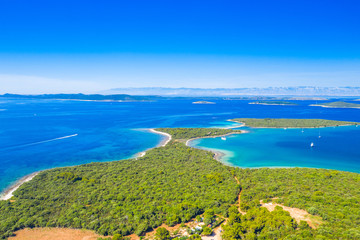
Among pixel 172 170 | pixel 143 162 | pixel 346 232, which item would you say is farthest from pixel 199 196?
pixel 143 162

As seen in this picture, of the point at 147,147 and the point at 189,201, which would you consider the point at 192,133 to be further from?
the point at 189,201

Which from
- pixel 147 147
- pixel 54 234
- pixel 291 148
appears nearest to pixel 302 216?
pixel 54 234

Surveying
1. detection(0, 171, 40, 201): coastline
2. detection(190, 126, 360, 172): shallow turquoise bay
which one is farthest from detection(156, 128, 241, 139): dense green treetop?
detection(0, 171, 40, 201): coastline

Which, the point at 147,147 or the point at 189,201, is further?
the point at 147,147

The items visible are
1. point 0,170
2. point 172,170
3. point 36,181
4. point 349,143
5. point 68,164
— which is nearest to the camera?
point 36,181

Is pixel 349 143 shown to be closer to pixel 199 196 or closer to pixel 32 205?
pixel 199 196

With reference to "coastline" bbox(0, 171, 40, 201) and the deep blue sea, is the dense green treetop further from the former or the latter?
"coastline" bbox(0, 171, 40, 201)

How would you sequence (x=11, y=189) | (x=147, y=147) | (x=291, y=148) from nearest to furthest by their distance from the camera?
(x=11, y=189)
(x=291, y=148)
(x=147, y=147)

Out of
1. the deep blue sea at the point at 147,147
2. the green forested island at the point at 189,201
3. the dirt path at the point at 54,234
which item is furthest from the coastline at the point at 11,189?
the dirt path at the point at 54,234
